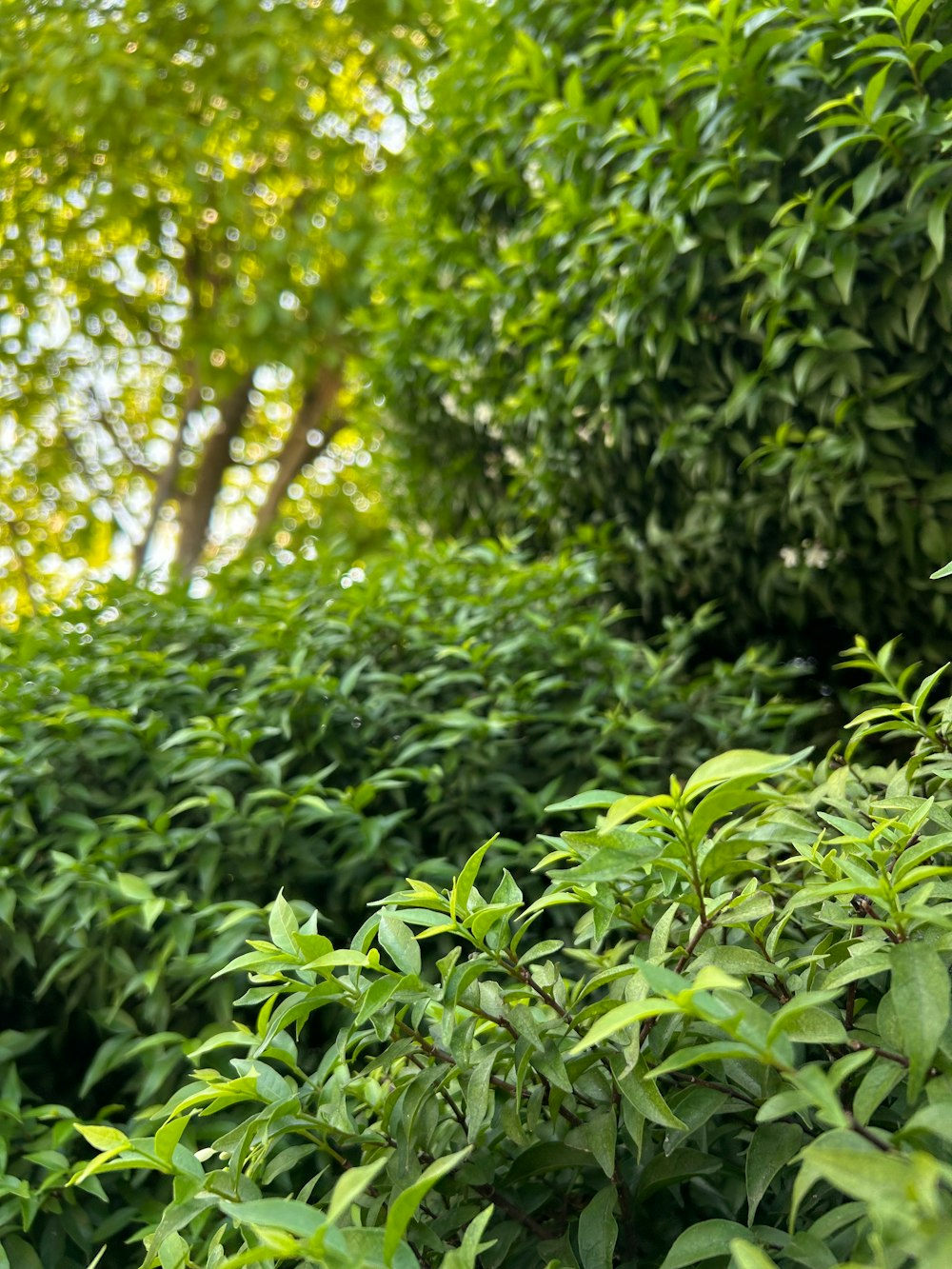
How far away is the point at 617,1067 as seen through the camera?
1.26 meters

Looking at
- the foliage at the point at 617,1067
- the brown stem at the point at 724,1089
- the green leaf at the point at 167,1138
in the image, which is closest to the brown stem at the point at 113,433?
the foliage at the point at 617,1067

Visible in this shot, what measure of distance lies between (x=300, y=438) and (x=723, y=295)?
20.1 ft

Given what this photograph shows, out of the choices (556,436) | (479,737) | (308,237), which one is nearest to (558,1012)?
(479,737)

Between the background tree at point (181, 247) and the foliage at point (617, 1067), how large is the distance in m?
4.23

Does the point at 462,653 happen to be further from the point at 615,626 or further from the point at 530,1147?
the point at 530,1147

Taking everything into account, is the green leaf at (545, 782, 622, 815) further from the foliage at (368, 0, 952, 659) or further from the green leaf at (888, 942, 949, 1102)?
the foliage at (368, 0, 952, 659)

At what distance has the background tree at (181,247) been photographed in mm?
5965

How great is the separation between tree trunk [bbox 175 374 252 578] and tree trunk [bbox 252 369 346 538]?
1.35ft

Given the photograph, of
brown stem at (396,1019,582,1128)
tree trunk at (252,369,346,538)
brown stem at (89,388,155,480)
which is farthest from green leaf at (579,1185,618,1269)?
brown stem at (89,388,155,480)

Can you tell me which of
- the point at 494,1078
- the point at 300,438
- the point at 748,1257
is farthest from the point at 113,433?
the point at 748,1257

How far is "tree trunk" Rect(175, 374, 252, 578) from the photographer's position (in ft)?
28.0

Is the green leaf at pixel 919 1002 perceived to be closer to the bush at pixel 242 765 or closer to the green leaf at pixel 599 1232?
the green leaf at pixel 599 1232

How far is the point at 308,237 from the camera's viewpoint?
283 inches

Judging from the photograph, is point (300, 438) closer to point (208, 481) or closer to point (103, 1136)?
point (208, 481)
